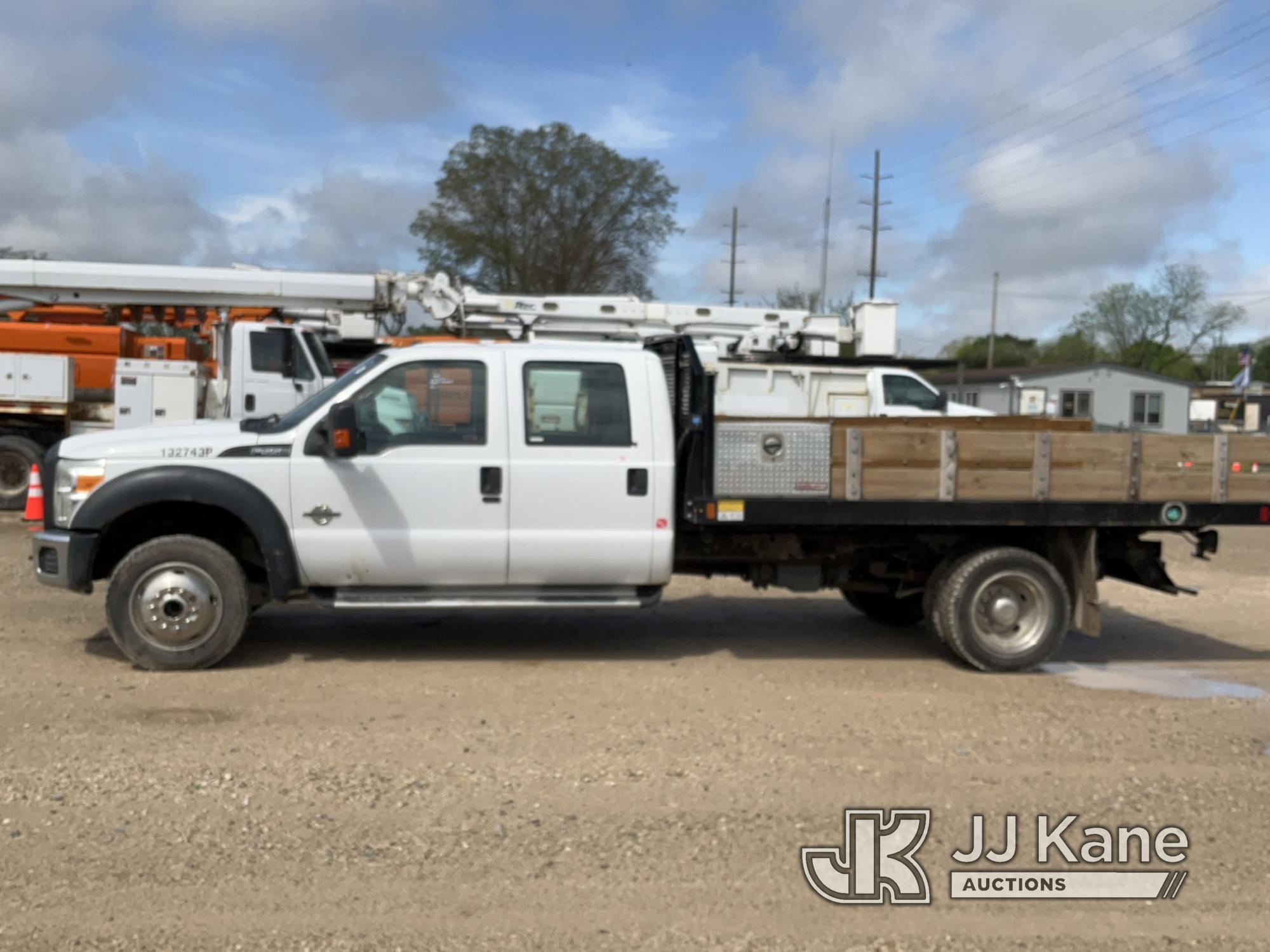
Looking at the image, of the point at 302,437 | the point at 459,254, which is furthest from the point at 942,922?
the point at 459,254

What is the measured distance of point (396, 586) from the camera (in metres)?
→ 7.09

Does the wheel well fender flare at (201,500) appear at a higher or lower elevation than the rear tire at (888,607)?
higher

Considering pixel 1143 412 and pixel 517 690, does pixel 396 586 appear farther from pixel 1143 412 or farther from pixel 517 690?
pixel 1143 412

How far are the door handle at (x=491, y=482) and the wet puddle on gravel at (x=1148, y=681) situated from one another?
12.3 ft

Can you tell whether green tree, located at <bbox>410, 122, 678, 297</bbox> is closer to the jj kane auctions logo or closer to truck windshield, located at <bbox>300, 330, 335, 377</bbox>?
truck windshield, located at <bbox>300, 330, 335, 377</bbox>

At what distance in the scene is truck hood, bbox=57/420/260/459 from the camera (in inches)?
270

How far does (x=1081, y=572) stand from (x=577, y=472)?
335cm

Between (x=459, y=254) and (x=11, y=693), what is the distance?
28.4 metres

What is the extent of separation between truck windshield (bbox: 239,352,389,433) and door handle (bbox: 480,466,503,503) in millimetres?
935

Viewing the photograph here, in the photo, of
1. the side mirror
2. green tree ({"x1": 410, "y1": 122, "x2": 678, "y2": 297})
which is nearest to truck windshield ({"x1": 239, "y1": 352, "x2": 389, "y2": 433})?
the side mirror

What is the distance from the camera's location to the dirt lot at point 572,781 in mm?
3914

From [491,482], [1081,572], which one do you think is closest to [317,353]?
[491,482]

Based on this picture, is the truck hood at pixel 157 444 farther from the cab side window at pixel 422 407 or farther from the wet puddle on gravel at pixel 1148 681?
the wet puddle on gravel at pixel 1148 681

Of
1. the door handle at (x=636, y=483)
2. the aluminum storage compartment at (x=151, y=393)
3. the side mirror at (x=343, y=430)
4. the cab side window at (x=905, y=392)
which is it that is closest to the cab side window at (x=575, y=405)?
the door handle at (x=636, y=483)
